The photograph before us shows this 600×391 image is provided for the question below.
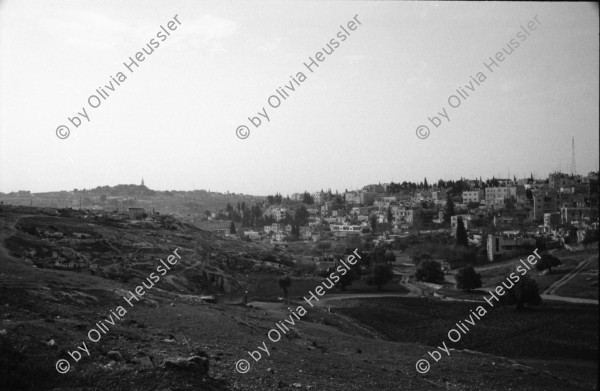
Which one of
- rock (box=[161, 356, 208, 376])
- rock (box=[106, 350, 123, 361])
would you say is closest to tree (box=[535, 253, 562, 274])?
A: rock (box=[161, 356, 208, 376])

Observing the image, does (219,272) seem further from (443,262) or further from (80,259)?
(443,262)

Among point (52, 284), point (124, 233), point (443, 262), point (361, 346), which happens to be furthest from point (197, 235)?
point (361, 346)

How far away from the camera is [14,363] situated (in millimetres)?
7371

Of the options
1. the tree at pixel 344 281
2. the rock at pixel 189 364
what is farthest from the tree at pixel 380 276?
the rock at pixel 189 364

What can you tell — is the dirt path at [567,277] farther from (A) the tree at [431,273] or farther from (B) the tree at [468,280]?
(A) the tree at [431,273]

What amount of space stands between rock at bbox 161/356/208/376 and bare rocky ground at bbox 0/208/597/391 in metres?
0.03

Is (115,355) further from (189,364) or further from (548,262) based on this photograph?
(548,262)

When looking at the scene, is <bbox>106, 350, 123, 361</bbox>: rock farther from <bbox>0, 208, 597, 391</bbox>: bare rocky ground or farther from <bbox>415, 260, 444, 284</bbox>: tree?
<bbox>415, 260, 444, 284</bbox>: tree

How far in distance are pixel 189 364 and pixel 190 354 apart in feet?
5.87

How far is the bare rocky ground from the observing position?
303 inches

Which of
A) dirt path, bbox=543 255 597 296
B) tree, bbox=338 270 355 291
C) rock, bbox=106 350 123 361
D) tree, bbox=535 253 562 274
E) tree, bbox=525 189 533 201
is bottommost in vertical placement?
tree, bbox=338 270 355 291

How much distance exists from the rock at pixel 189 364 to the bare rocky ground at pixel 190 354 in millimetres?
26

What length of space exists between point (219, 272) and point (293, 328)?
19.1 meters

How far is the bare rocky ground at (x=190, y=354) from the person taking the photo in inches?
303
